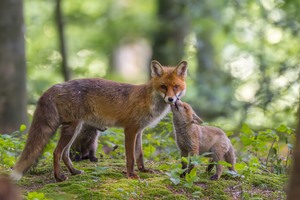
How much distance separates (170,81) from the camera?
306 inches

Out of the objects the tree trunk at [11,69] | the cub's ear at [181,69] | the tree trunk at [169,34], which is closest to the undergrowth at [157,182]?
the cub's ear at [181,69]

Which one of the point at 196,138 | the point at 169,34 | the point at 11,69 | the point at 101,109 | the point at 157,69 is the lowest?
the point at 196,138

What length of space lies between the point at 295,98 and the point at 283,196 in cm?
499

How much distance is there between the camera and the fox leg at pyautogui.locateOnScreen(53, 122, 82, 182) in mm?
7289

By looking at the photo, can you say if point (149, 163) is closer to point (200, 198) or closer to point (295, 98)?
point (200, 198)

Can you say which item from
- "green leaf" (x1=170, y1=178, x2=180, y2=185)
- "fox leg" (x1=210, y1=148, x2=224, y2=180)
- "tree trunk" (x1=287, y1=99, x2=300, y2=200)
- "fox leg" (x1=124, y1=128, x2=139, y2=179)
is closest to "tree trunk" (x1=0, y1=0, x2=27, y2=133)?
"fox leg" (x1=124, y1=128, x2=139, y2=179)

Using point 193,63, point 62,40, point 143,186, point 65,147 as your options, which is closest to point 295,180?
point 143,186

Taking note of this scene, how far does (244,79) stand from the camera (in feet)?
49.6

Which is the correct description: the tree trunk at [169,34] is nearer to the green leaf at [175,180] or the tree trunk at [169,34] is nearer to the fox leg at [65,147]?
the fox leg at [65,147]

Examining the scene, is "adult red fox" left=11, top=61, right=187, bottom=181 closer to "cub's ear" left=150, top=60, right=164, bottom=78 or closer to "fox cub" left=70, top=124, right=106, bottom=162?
"cub's ear" left=150, top=60, right=164, bottom=78

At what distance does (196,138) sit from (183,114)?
0.40m

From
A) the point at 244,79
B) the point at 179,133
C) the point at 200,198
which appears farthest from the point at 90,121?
the point at 244,79

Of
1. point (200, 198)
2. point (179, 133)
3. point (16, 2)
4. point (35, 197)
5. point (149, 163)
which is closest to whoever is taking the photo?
point (35, 197)

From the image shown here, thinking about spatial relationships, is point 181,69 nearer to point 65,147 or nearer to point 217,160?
point 217,160
